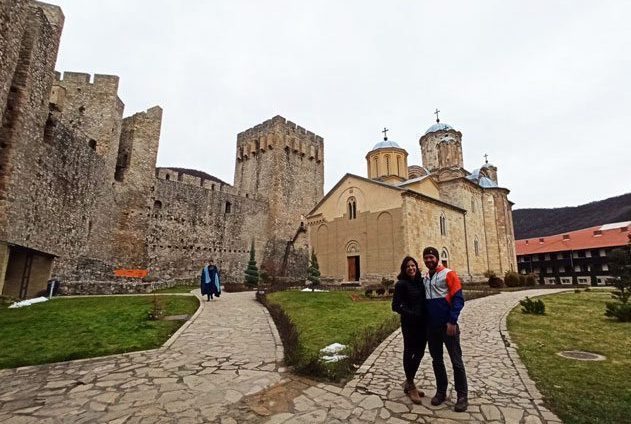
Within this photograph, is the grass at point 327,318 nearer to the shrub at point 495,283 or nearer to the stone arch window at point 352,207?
the stone arch window at point 352,207

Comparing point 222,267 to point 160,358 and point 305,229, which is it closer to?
point 305,229

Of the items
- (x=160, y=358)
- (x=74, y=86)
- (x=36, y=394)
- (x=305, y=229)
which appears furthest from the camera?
(x=305, y=229)

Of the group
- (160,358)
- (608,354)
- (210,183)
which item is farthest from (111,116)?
(608,354)

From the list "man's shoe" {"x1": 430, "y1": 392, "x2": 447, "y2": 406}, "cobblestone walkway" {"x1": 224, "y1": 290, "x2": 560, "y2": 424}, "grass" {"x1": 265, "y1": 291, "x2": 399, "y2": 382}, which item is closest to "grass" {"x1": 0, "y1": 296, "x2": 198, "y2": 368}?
"grass" {"x1": 265, "y1": 291, "x2": 399, "y2": 382}

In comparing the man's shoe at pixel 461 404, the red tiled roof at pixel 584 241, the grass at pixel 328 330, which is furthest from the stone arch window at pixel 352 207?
the red tiled roof at pixel 584 241

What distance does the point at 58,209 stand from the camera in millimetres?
16172

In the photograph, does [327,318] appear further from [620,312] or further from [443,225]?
[443,225]

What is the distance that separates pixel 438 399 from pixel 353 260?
22.6 metres

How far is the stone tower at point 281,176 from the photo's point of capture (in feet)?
114

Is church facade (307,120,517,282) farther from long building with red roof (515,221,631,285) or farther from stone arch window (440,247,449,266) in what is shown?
long building with red roof (515,221,631,285)

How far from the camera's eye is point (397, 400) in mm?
4215

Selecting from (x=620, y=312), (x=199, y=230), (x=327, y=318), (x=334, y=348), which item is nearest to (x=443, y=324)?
(x=334, y=348)

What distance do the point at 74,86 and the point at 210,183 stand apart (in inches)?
480

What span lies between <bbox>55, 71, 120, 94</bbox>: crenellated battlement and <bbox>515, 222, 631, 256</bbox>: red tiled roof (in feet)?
175
